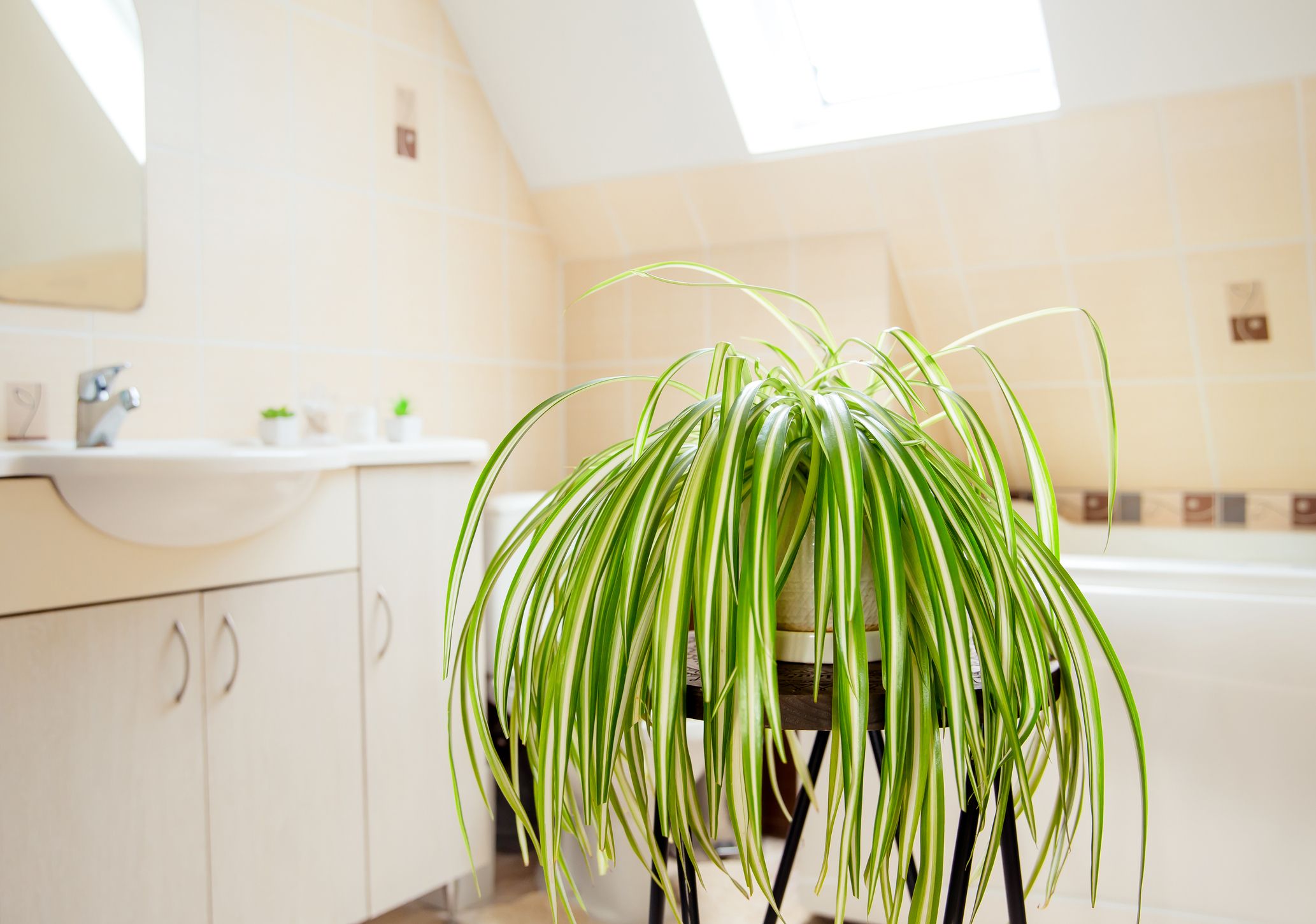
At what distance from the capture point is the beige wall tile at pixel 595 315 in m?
3.12

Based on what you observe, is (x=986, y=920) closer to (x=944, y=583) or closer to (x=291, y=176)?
(x=944, y=583)

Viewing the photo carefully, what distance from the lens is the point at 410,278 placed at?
2.69 m

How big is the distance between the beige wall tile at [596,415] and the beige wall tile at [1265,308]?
1505 millimetres

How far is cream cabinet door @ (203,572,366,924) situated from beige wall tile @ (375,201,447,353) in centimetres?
84

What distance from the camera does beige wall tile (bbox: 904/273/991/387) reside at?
273 cm

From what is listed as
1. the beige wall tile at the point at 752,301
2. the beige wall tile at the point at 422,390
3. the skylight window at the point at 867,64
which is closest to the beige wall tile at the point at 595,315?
the beige wall tile at the point at 752,301

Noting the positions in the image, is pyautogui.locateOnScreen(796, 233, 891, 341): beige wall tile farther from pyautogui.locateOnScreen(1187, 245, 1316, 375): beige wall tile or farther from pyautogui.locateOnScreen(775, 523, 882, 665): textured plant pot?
pyautogui.locateOnScreen(775, 523, 882, 665): textured plant pot

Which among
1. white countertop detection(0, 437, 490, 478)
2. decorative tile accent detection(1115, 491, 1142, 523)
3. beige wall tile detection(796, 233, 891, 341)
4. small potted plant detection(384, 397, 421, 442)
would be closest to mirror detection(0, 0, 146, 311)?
white countertop detection(0, 437, 490, 478)

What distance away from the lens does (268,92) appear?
2.36 m

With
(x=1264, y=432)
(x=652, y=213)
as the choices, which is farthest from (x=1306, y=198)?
(x=652, y=213)

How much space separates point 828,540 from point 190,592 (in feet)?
4.37

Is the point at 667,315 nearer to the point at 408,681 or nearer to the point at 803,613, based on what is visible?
the point at 408,681

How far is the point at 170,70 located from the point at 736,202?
1.38 meters

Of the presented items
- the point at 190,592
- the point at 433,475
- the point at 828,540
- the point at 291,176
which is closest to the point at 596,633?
the point at 828,540
